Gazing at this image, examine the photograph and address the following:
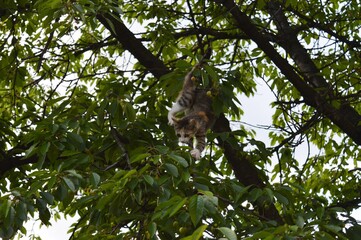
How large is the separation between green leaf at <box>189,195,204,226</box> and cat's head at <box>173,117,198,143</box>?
155 centimetres

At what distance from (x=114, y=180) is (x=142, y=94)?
172cm

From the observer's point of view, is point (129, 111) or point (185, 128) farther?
point (185, 128)

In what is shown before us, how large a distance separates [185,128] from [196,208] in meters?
1.65

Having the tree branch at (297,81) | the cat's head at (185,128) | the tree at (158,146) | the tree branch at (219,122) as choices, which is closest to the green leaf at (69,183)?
the tree at (158,146)

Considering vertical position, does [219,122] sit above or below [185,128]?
above

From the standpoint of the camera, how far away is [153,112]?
5117 mm

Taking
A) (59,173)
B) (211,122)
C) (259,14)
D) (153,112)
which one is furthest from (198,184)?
(259,14)

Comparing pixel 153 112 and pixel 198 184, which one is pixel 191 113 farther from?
pixel 198 184

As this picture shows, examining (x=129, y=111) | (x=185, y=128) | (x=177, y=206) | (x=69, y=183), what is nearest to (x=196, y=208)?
(x=177, y=206)

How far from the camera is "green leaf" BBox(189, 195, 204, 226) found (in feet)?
9.53

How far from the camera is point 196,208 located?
2.95 metres

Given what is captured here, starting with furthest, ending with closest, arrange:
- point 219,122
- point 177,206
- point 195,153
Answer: point 219,122, point 195,153, point 177,206

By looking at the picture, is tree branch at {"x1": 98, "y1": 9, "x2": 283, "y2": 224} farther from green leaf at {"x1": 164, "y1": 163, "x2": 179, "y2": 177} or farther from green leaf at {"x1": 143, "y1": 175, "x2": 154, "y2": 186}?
green leaf at {"x1": 143, "y1": 175, "x2": 154, "y2": 186}

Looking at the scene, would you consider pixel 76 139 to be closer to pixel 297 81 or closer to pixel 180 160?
pixel 180 160
